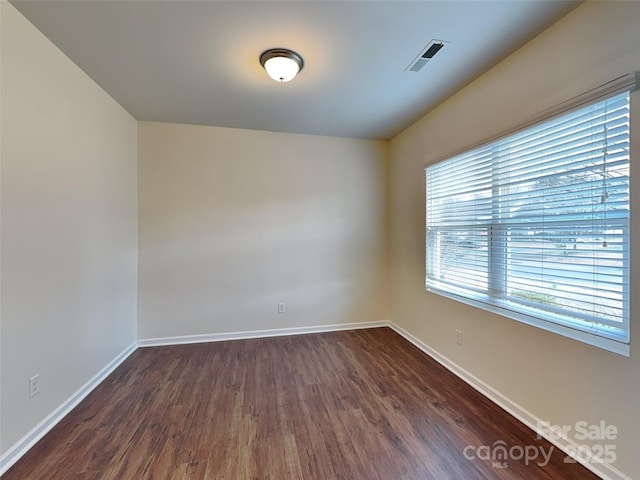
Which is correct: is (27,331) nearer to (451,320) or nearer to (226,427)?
(226,427)

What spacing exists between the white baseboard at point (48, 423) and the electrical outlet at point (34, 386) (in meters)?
0.21

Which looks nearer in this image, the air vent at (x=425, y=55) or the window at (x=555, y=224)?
the window at (x=555, y=224)

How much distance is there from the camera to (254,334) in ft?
11.6

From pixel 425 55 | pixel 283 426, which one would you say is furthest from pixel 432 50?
pixel 283 426

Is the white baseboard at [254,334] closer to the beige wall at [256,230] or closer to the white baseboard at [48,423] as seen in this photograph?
the beige wall at [256,230]

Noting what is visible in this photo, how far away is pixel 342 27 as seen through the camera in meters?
1.77

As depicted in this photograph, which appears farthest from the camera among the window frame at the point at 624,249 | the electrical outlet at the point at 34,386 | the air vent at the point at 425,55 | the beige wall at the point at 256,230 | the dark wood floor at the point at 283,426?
the beige wall at the point at 256,230

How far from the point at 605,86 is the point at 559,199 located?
0.62m

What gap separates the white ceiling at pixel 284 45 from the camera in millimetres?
1628

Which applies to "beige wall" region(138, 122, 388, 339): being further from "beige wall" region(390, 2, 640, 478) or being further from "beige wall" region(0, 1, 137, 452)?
"beige wall" region(390, 2, 640, 478)

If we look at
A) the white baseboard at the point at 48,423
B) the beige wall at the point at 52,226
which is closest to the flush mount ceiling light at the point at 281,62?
the beige wall at the point at 52,226

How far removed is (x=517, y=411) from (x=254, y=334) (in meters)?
2.74

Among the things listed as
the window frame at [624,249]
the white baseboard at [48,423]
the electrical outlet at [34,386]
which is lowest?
the white baseboard at [48,423]

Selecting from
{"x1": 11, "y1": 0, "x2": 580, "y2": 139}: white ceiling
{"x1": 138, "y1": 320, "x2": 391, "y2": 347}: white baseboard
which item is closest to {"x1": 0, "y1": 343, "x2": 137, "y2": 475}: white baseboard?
{"x1": 138, "y1": 320, "x2": 391, "y2": 347}: white baseboard
